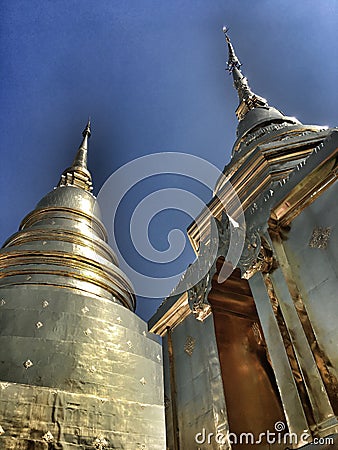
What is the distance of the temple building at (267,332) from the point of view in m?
3.46

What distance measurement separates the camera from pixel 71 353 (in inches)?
244

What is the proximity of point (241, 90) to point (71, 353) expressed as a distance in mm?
12200

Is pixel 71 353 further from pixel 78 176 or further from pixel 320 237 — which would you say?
pixel 78 176

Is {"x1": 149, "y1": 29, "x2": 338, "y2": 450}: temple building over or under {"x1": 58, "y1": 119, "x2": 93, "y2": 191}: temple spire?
under

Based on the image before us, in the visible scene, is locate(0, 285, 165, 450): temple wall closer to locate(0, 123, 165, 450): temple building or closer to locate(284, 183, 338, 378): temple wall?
locate(0, 123, 165, 450): temple building

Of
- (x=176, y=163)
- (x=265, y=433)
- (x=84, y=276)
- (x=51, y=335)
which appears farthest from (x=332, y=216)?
(x=176, y=163)

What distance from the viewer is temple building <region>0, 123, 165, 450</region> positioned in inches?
191

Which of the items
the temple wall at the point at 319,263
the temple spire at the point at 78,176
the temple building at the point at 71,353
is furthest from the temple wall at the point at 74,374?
the temple spire at the point at 78,176

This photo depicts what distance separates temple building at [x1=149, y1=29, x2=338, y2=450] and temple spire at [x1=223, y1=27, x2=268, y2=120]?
9307mm

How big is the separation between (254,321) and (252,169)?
2965mm

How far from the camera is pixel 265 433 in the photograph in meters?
4.39

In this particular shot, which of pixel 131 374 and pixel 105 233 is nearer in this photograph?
pixel 131 374

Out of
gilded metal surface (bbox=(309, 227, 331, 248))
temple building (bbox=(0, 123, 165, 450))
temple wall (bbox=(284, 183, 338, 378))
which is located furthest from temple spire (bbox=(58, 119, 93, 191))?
gilded metal surface (bbox=(309, 227, 331, 248))

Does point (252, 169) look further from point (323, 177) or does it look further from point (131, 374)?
point (131, 374)
